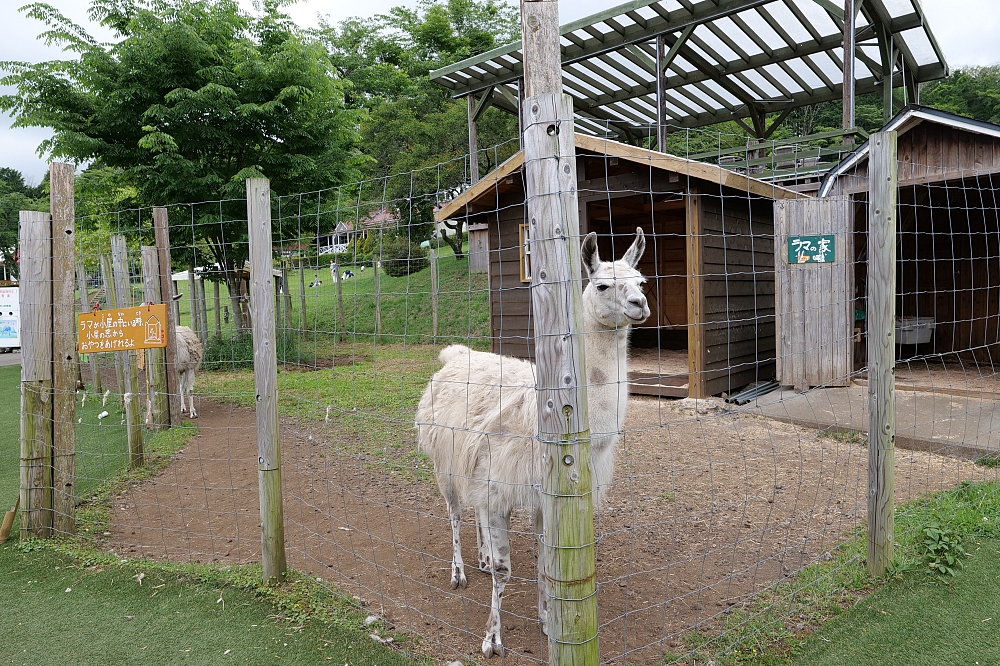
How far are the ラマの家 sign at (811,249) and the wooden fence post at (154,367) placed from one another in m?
7.10

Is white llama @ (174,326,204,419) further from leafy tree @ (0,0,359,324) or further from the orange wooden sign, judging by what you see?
the orange wooden sign

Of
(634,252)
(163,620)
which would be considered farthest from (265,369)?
(634,252)

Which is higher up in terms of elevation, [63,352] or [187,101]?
A: [187,101]

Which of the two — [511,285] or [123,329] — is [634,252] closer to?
[123,329]

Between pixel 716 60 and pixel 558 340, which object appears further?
pixel 716 60

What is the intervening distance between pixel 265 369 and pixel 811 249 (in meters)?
6.25

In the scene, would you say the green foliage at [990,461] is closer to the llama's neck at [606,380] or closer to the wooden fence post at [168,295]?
the llama's neck at [606,380]

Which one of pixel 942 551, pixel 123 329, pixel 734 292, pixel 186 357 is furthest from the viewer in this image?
pixel 734 292

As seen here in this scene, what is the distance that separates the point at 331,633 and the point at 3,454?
215 inches

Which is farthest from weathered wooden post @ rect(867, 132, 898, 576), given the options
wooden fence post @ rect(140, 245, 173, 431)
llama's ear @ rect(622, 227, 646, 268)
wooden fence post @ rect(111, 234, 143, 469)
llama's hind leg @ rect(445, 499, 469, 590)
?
wooden fence post @ rect(140, 245, 173, 431)

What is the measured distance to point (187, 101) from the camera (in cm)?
1073

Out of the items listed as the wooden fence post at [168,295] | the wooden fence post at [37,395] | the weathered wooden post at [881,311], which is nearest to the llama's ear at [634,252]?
the weathered wooden post at [881,311]

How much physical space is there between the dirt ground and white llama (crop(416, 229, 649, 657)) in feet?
0.90

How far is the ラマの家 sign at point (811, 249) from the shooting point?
691 centimetres
